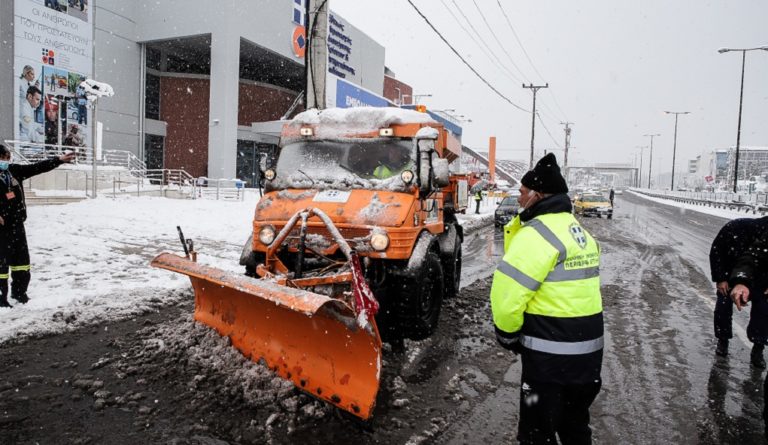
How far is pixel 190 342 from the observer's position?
4691mm

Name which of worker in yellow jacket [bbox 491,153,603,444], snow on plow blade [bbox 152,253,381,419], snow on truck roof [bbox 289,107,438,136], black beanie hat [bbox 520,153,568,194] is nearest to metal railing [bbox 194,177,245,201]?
snow on truck roof [bbox 289,107,438,136]

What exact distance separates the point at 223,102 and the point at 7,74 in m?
8.99

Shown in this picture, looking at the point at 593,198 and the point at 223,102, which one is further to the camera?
the point at 593,198

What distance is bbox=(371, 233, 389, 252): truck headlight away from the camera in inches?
182

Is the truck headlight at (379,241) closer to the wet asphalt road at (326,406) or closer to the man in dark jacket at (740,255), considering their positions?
the wet asphalt road at (326,406)

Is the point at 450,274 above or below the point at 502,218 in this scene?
below

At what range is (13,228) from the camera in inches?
217

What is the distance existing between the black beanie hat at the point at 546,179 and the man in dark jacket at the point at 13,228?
5.42 metres

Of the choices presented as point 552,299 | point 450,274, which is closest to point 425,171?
point 450,274

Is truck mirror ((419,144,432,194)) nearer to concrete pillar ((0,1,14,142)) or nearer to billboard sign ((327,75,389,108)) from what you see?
Result: billboard sign ((327,75,389,108))

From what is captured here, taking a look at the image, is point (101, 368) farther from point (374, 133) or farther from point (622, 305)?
point (622, 305)

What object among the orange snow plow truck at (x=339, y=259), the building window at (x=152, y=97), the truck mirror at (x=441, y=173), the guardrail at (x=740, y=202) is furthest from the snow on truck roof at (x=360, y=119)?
the guardrail at (x=740, y=202)

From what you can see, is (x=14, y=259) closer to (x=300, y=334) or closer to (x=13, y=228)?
(x=13, y=228)

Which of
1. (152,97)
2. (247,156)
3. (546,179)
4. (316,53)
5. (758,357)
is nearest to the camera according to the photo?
(546,179)
